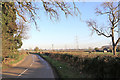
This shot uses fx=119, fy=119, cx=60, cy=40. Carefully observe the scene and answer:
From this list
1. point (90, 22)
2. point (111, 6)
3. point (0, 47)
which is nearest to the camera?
point (0, 47)

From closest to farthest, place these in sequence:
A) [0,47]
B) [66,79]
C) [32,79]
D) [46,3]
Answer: [46,3] → [66,79] → [32,79] → [0,47]

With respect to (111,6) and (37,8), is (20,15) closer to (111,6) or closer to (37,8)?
(37,8)

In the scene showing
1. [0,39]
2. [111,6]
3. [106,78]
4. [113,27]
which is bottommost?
[106,78]

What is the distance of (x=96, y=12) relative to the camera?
81.6 ft

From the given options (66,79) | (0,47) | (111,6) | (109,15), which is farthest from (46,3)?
(109,15)

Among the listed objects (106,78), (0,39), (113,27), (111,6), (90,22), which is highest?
(111,6)

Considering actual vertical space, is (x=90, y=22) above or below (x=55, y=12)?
above

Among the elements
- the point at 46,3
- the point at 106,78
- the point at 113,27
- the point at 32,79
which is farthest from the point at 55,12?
the point at 113,27

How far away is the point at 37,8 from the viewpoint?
5.63 meters

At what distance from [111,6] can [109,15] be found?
224 cm

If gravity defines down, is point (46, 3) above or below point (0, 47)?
above

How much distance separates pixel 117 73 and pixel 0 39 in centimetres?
1698

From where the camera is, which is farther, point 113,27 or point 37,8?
point 113,27

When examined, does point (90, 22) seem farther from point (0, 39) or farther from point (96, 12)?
point (0, 39)
